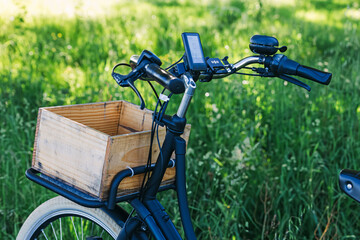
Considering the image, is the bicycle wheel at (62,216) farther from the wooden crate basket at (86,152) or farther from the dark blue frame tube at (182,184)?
the dark blue frame tube at (182,184)

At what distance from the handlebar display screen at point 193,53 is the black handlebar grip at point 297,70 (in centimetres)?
24

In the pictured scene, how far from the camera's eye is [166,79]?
52.1 inches

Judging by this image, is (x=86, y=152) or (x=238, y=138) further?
(x=238, y=138)

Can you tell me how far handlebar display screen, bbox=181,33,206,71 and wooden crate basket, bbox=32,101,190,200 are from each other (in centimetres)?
31

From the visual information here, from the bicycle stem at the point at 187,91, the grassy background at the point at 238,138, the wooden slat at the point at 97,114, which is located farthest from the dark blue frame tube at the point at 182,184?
the grassy background at the point at 238,138

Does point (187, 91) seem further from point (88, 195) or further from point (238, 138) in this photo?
point (238, 138)

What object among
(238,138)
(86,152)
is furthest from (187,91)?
(238,138)

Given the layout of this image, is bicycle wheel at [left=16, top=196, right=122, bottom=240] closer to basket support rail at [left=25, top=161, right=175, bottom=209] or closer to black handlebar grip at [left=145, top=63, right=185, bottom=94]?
basket support rail at [left=25, top=161, right=175, bottom=209]

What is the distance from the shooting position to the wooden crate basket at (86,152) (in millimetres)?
1481

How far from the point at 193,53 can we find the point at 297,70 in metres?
0.34

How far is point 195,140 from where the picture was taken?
10.6 ft

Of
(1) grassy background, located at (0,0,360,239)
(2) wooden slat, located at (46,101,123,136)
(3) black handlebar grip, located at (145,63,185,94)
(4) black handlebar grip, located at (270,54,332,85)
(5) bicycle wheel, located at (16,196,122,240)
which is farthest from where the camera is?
(1) grassy background, located at (0,0,360,239)

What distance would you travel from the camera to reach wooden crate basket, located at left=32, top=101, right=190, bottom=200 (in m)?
1.48

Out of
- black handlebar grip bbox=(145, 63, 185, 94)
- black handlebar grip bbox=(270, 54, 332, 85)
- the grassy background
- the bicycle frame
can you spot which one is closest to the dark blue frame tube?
the bicycle frame
